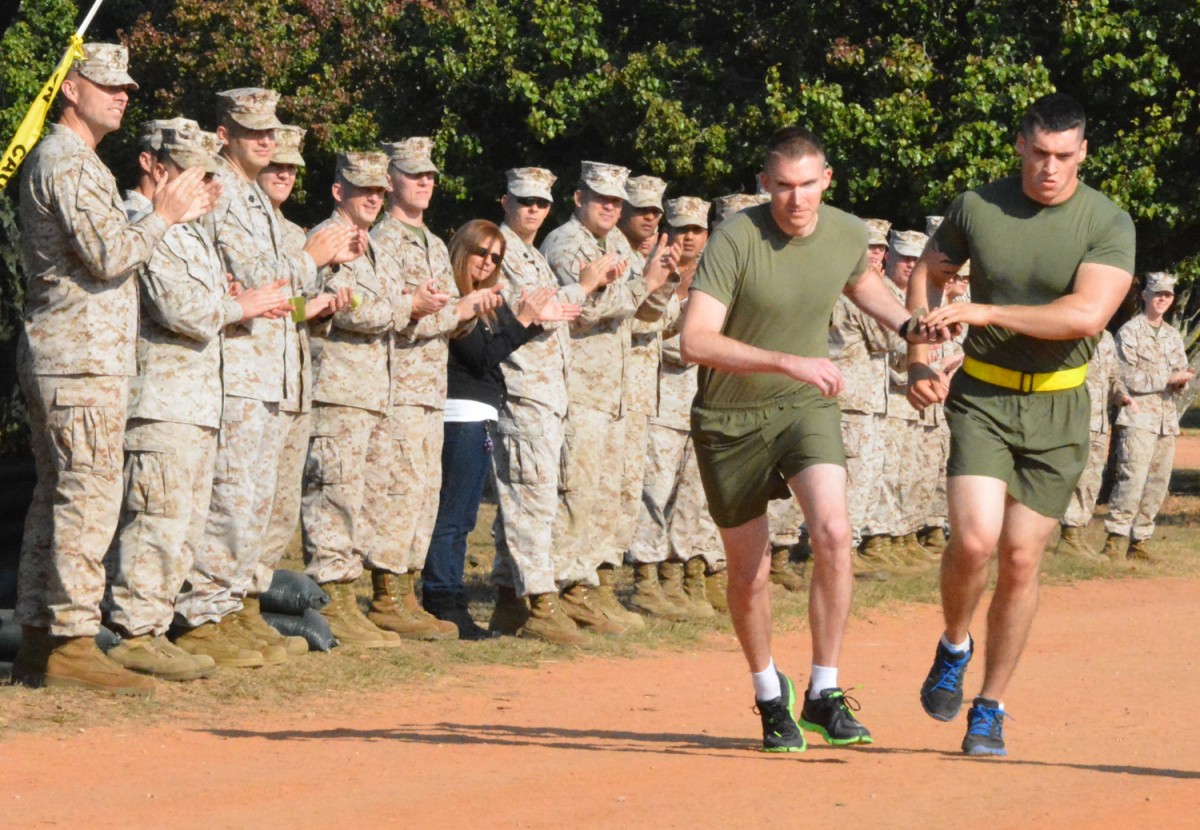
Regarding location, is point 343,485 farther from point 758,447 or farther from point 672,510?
point 758,447

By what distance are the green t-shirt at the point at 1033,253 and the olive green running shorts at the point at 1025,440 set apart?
138 mm

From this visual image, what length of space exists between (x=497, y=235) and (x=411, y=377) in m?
0.98

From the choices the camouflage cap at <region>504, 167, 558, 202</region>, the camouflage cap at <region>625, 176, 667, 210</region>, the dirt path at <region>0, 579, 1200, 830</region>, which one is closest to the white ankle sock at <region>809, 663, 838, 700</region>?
the dirt path at <region>0, 579, 1200, 830</region>

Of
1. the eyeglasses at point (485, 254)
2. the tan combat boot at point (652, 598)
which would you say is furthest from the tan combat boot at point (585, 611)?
the eyeglasses at point (485, 254)

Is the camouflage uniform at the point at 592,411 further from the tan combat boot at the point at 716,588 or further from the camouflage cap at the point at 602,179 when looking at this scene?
the tan combat boot at the point at 716,588

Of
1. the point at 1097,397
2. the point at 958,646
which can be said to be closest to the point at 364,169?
the point at 958,646

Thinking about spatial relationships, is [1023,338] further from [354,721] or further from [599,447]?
[599,447]

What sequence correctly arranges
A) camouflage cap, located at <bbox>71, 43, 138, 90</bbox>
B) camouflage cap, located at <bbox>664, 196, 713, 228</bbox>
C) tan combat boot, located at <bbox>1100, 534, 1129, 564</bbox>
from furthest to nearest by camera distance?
tan combat boot, located at <bbox>1100, 534, 1129, 564</bbox> < camouflage cap, located at <bbox>664, 196, 713, 228</bbox> < camouflage cap, located at <bbox>71, 43, 138, 90</bbox>

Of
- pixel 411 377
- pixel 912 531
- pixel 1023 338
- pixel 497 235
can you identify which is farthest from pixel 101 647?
→ pixel 912 531

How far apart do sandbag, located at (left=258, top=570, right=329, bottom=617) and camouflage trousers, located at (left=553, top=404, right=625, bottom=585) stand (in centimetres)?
158

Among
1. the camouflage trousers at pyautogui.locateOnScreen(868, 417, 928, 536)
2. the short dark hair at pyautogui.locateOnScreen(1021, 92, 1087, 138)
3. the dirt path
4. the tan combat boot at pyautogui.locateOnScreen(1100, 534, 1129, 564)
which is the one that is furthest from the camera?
the tan combat boot at pyautogui.locateOnScreen(1100, 534, 1129, 564)

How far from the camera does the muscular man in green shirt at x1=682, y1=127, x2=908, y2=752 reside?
7402mm

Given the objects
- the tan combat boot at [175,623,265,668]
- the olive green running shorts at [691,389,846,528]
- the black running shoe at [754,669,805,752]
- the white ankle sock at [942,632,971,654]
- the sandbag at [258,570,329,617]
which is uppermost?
the olive green running shorts at [691,389,846,528]

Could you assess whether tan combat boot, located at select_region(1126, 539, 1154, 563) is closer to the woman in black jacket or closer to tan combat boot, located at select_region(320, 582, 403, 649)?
the woman in black jacket
